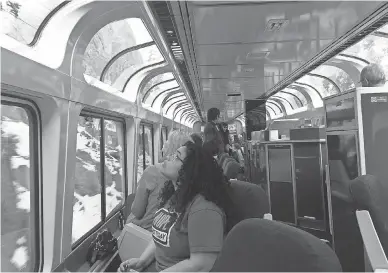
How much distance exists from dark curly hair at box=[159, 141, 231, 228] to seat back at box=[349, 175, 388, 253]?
114cm

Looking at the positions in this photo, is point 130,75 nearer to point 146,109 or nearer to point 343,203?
point 146,109

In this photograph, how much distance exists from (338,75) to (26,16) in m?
6.74

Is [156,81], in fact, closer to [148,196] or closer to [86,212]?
[86,212]

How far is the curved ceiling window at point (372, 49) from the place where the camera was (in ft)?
15.3

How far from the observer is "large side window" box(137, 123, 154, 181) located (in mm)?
7411

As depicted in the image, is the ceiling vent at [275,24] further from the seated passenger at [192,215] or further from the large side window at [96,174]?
the large side window at [96,174]

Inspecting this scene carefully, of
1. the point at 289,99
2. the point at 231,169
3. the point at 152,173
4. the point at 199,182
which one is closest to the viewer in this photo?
the point at 199,182

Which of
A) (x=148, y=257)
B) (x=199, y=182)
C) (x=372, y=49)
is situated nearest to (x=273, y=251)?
(x=199, y=182)

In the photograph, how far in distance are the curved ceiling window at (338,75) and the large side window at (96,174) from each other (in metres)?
4.34

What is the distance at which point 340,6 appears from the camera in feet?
10.2

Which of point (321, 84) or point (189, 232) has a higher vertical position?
point (321, 84)

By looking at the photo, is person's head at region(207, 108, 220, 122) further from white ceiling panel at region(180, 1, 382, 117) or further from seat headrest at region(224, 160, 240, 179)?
white ceiling panel at region(180, 1, 382, 117)

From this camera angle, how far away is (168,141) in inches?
152

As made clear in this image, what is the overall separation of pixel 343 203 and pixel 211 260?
7.67 feet
